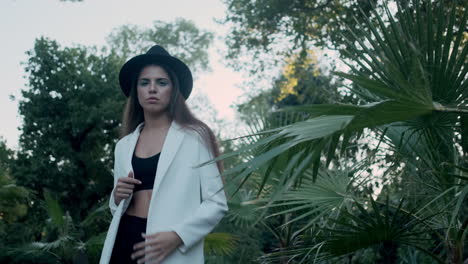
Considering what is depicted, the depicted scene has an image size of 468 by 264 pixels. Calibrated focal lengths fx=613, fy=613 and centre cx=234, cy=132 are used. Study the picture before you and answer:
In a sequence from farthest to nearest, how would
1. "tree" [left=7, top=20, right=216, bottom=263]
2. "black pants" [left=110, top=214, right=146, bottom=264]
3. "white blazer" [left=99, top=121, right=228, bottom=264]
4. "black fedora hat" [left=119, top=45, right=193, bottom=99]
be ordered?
"tree" [left=7, top=20, right=216, bottom=263]
"black fedora hat" [left=119, top=45, right=193, bottom=99]
"black pants" [left=110, top=214, right=146, bottom=264]
"white blazer" [left=99, top=121, right=228, bottom=264]

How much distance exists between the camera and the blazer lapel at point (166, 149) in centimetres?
259

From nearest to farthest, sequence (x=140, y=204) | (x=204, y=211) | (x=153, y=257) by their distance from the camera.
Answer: (x=153, y=257) < (x=204, y=211) < (x=140, y=204)

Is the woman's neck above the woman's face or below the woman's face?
below

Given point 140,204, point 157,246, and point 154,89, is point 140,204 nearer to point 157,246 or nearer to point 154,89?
point 157,246

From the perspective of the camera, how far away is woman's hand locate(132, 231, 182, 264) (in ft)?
7.79

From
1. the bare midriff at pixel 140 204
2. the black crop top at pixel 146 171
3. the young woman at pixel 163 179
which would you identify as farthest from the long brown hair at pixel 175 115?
the bare midriff at pixel 140 204

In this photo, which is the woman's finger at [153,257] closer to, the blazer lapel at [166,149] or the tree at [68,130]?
the blazer lapel at [166,149]

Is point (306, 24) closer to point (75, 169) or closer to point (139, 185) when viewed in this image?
point (139, 185)

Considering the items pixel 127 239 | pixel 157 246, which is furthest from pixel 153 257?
pixel 127 239

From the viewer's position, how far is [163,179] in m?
2.59

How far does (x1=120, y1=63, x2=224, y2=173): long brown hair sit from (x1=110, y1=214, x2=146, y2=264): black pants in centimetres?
44

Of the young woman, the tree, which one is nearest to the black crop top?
the young woman

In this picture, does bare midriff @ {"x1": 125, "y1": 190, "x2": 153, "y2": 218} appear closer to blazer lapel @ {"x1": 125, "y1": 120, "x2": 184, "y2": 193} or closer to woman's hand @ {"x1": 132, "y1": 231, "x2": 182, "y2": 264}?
blazer lapel @ {"x1": 125, "y1": 120, "x2": 184, "y2": 193}

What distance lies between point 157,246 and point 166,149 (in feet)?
1.54
